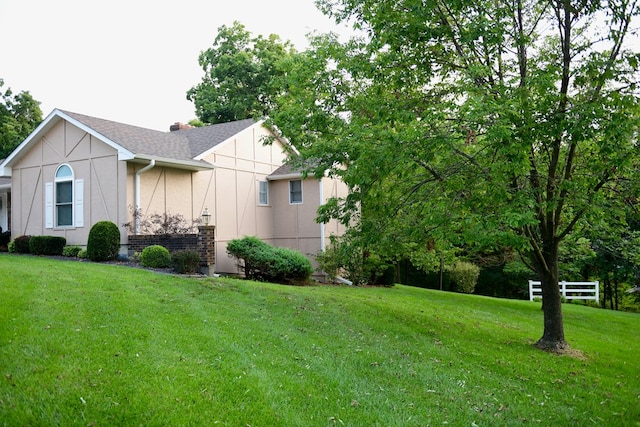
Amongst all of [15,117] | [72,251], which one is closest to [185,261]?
[72,251]

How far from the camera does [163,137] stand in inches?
736

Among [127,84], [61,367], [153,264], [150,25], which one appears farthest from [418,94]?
[127,84]

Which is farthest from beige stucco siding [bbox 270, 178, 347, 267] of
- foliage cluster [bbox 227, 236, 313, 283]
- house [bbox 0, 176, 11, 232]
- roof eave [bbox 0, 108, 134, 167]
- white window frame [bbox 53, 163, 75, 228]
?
house [bbox 0, 176, 11, 232]

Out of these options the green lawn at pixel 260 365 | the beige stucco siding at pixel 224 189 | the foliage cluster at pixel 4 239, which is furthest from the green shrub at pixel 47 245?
the green lawn at pixel 260 365

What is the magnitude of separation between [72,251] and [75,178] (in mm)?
2385

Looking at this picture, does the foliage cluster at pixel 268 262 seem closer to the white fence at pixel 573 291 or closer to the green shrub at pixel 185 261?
the green shrub at pixel 185 261

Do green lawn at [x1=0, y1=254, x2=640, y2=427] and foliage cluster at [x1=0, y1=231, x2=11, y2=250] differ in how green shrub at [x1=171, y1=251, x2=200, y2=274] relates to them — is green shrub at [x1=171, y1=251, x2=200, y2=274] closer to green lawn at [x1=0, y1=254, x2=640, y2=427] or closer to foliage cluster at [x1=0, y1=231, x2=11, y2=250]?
green lawn at [x1=0, y1=254, x2=640, y2=427]

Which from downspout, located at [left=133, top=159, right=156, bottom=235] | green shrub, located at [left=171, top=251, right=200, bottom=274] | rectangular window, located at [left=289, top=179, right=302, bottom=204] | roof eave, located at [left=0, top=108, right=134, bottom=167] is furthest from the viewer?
rectangular window, located at [left=289, top=179, right=302, bottom=204]

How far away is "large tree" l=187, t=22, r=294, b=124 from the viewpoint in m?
32.4

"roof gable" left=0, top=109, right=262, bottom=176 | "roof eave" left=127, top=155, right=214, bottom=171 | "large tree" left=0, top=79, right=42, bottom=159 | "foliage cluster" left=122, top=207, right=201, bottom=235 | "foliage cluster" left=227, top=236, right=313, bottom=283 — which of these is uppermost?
"large tree" left=0, top=79, right=42, bottom=159

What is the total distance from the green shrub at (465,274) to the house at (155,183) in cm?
733

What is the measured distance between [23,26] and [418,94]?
40.5 ft

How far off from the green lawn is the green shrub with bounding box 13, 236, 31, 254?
7.03m

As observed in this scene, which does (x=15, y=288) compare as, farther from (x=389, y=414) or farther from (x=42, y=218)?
(x=42, y=218)
